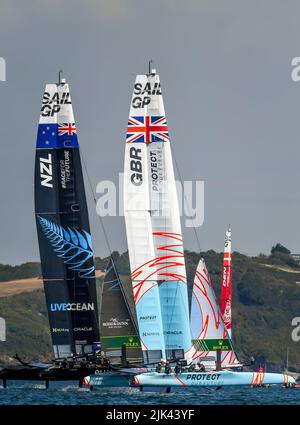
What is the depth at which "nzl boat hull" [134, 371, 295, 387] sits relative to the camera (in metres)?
48.3

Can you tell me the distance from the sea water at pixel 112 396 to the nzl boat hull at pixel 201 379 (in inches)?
17.4

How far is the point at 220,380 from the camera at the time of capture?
4931 centimetres

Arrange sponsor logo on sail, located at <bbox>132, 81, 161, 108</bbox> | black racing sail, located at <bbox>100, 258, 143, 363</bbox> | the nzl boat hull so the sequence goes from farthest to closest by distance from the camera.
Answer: black racing sail, located at <bbox>100, 258, 143, 363</bbox>, sponsor logo on sail, located at <bbox>132, 81, 161, 108</bbox>, the nzl boat hull

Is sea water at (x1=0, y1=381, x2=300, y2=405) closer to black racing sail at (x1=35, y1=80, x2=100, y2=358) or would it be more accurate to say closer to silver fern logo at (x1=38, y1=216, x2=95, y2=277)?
black racing sail at (x1=35, y1=80, x2=100, y2=358)

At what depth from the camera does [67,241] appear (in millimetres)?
53000

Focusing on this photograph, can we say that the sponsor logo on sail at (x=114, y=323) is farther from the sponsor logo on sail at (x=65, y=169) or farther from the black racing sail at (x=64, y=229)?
the sponsor logo on sail at (x=65, y=169)

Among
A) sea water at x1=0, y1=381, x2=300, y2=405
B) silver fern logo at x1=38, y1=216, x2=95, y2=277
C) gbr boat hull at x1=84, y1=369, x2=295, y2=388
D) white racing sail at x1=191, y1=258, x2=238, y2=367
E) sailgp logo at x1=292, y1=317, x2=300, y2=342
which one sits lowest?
sailgp logo at x1=292, y1=317, x2=300, y2=342

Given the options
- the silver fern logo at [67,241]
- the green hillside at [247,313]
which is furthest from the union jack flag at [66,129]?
the green hillside at [247,313]

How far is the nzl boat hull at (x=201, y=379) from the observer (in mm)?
48312

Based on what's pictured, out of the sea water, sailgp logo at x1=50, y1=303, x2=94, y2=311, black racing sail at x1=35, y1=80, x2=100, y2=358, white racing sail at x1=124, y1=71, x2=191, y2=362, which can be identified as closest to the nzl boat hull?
the sea water

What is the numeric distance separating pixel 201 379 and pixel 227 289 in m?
16.2

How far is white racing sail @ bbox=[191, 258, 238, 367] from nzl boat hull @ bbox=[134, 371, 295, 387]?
2.81 metres

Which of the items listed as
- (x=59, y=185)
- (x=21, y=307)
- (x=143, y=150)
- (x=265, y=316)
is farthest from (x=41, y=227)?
(x=265, y=316)
